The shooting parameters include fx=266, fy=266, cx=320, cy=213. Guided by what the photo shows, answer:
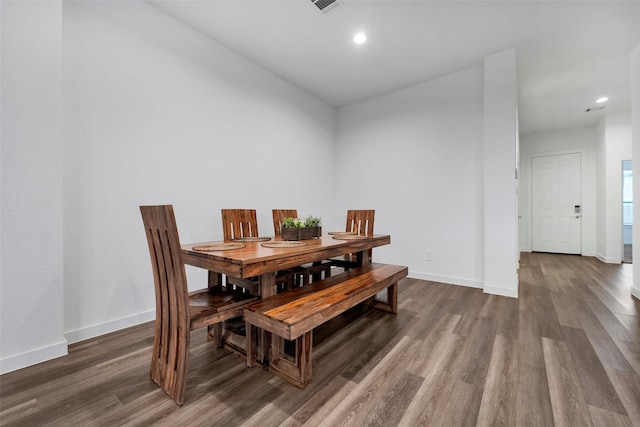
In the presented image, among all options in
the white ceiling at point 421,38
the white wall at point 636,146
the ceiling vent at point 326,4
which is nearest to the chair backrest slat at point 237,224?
the white ceiling at point 421,38

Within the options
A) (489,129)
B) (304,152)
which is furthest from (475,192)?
(304,152)

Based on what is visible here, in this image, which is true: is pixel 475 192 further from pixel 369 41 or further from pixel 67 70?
pixel 67 70

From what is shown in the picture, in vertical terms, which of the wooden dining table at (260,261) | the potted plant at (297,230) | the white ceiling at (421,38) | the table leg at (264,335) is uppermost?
the white ceiling at (421,38)

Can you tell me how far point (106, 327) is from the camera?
7.06ft

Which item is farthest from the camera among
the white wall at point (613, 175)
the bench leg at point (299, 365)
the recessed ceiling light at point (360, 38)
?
the white wall at point (613, 175)

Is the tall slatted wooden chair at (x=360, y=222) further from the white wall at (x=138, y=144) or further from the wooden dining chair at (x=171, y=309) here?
the wooden dining chair at (x=171, y=309)

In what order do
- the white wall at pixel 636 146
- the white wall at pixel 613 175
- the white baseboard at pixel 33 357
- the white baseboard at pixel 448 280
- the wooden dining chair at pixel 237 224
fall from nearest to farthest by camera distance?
the white baseboard at pixel 33 357 < the wooden dining chair at pixel 237 224 < the white wall at pixel 636 146 < the white baseboard at pixel 448 280 < the white wall at pixel 613 175

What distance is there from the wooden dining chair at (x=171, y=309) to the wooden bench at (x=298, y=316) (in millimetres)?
210

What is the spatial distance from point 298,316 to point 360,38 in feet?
9.61

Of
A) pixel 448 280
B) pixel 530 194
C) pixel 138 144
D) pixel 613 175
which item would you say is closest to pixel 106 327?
pixel 138 144

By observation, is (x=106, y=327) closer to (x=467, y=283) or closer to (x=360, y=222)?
(x=360, y=222)

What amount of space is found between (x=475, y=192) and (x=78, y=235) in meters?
4.14

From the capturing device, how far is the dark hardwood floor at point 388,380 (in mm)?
1258

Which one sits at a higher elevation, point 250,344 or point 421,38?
point 421,38
